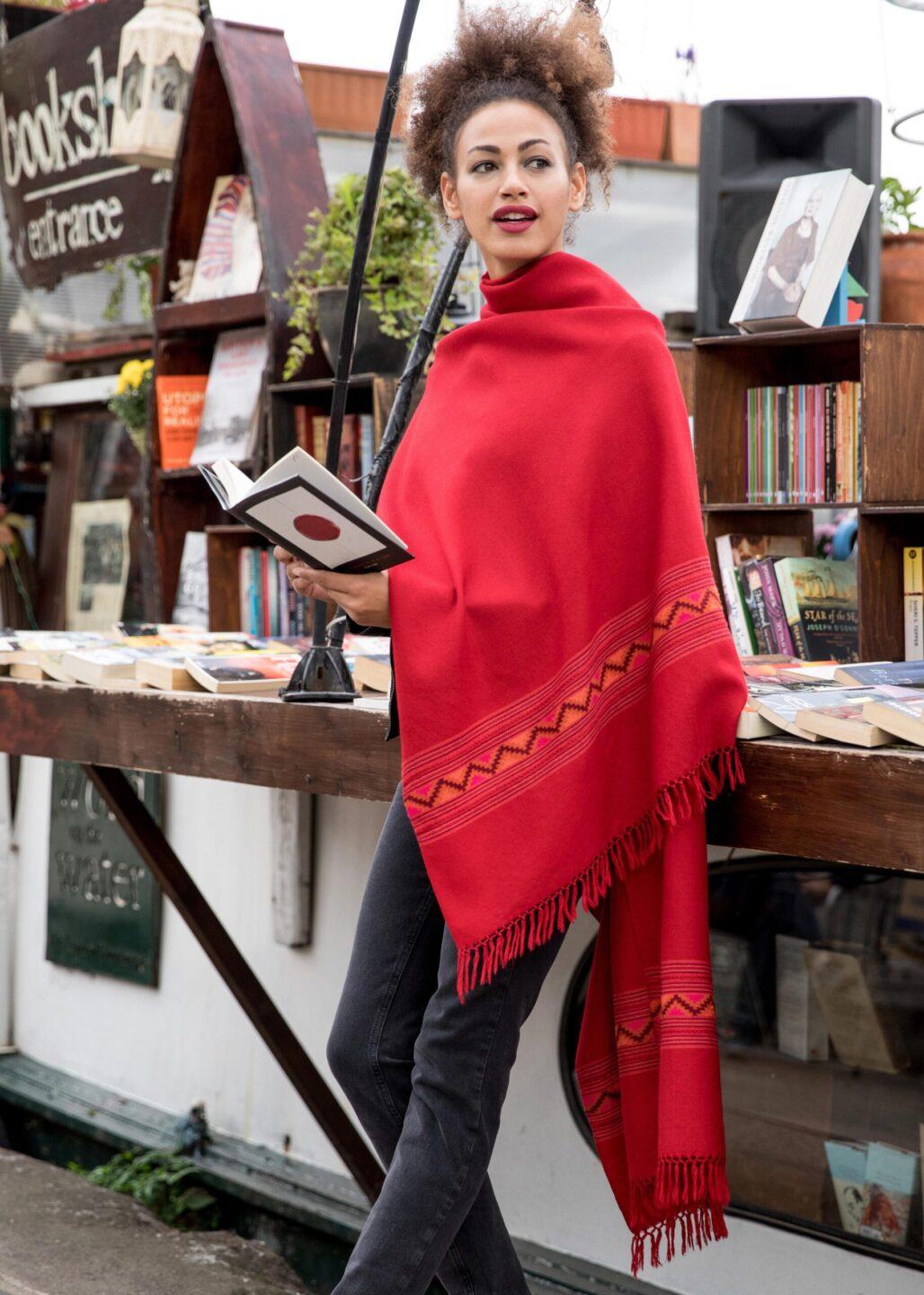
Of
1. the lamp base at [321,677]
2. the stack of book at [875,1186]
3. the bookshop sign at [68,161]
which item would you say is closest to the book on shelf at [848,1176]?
the stack of book at [875,1186]

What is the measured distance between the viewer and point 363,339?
3.51 metres

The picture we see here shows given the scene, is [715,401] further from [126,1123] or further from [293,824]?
[126,1123]

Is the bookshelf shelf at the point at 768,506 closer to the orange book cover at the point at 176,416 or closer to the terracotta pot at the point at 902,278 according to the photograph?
the terracotta pot at the point at 902,278

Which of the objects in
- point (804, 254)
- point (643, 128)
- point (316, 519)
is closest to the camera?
point (316, 519)

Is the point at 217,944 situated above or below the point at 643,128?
below

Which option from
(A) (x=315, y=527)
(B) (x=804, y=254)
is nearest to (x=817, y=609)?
(B) (x=804, y=254)

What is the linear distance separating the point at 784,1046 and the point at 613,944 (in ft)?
4.10

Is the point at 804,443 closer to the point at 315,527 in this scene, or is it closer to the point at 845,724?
the point at 845,724

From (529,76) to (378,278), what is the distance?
171cm

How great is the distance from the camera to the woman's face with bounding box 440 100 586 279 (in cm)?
171

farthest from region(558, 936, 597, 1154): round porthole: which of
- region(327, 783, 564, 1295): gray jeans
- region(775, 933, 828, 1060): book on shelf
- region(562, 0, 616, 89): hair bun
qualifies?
region(562, 0, 616, 89): hair bun

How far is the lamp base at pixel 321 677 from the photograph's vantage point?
7.37 feet

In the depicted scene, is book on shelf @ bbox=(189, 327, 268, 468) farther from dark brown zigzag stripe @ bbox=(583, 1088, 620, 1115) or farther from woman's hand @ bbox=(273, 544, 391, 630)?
dark brown zigzag stripe @ bbox=(583, 1088, 620, 1115)

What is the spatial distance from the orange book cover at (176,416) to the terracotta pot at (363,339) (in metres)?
0.65
